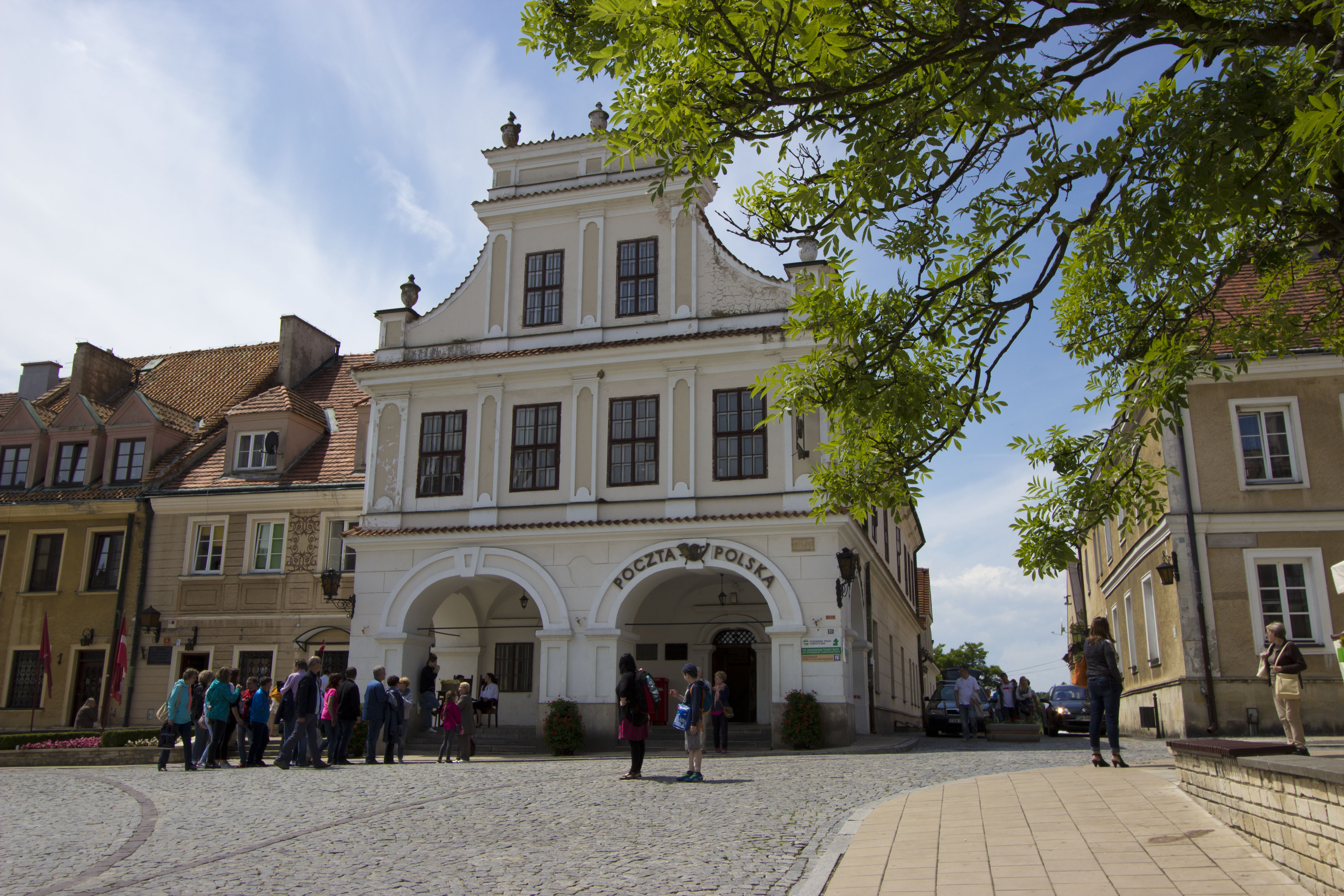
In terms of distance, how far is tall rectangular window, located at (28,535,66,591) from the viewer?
93.1ft

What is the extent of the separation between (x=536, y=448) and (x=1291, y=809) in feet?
60.2

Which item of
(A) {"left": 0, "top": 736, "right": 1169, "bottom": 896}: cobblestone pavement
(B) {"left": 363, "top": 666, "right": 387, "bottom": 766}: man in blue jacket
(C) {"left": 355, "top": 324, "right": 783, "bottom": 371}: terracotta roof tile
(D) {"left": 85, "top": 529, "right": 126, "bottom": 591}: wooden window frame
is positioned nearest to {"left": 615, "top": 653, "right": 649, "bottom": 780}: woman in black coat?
(A) {"left": 0, "top": 736, "right": 1169, "bottom": 896}: cobblestone pavement

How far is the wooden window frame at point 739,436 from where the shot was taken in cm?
2116

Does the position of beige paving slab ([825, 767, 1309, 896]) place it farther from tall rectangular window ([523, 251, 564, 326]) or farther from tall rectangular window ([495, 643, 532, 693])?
tall rectangular window ([495, 643, 532, 693])

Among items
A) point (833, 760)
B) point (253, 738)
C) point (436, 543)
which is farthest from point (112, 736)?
point (833, 760)

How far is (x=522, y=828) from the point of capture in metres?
9.09

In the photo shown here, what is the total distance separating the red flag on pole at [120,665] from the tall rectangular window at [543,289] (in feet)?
42.5

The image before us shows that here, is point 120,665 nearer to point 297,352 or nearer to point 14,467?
point 14,467

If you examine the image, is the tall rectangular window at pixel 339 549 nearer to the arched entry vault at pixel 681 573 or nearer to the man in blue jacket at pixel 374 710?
the arched entry vault at pixel 681 573

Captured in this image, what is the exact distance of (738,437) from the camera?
2148cm

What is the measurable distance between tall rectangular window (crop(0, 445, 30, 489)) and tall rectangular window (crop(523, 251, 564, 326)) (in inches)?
682

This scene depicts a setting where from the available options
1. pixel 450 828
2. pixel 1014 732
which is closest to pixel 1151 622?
pixel 1014 732

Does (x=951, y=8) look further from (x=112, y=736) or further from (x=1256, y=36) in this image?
(x=112, y=736)

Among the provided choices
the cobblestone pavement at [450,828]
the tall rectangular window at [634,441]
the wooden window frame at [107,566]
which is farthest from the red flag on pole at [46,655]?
the tall rectangular window at [634,441]
